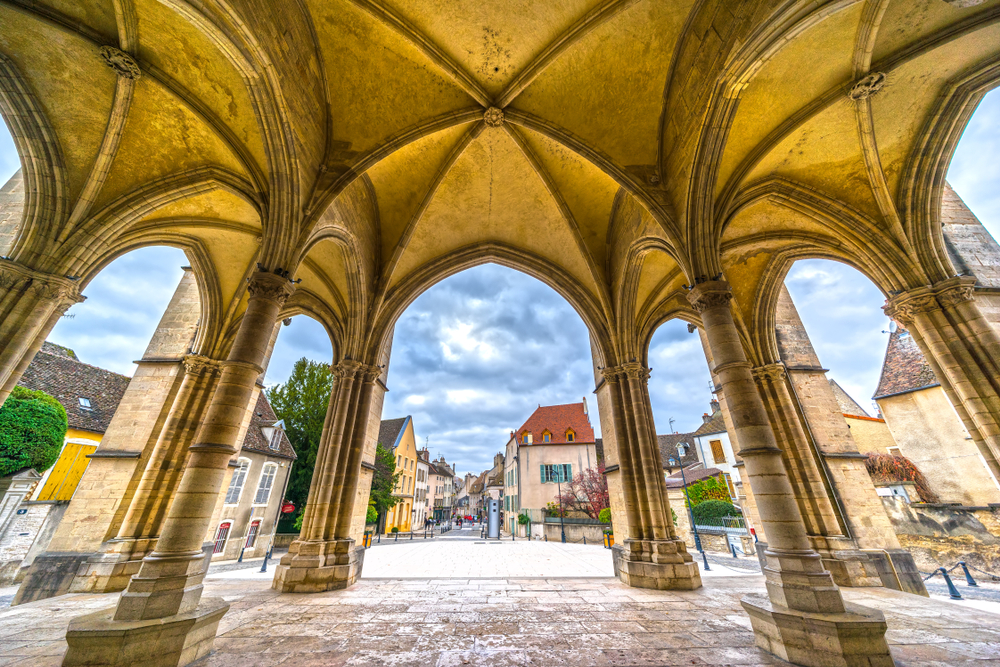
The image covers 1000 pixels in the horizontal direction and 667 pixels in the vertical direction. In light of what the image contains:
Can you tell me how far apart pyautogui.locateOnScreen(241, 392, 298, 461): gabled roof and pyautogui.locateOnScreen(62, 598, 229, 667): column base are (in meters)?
12.3

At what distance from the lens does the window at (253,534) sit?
14.8 meters

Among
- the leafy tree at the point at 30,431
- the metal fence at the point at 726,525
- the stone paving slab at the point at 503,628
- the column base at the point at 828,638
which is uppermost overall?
the leafy tree at the point at 30,431

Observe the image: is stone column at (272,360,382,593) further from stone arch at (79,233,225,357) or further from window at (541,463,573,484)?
window at (541,463,573,484)

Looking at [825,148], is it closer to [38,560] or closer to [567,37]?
[567,37]

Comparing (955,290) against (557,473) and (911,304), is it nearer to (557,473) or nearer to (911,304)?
(911,304)

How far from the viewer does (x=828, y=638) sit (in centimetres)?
314

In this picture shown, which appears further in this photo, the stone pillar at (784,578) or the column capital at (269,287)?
the column capital at (269,287)

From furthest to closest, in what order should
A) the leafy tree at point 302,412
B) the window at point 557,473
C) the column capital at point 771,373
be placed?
the window at point 557,473
the leafy tree at point 302,412
the column capital at point 771,373

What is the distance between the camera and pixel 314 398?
791 inches

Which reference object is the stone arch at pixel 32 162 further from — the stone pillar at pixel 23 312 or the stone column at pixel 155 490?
the stone column at pixel 155 490

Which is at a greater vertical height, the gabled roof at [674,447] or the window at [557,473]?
the gabled roof at [674,447]

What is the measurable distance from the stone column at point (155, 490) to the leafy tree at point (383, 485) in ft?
41.8

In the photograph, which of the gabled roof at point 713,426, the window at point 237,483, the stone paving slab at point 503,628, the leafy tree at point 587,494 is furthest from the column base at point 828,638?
the gabled roof at point 713,426

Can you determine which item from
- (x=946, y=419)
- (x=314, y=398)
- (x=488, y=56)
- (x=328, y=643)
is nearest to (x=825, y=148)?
(x=488, y=56)
